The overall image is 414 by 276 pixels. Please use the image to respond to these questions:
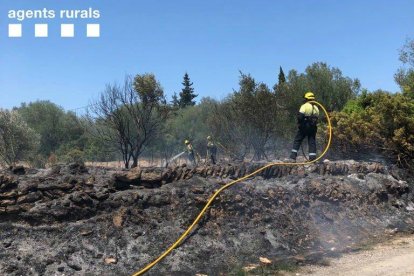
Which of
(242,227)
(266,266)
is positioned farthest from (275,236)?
(266,266)

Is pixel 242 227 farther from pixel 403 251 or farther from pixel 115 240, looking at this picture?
pixel 403 251

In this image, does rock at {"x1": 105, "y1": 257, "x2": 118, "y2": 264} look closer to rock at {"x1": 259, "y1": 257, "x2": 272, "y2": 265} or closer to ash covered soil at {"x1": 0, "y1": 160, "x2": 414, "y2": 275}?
ash covered soil at {"x1": 0, "y1": 160, "x2": 414, "y2": 275}

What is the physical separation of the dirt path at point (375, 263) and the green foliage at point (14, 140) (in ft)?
77.1

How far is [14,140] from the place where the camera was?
28.0 m

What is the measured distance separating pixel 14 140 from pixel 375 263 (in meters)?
25.9

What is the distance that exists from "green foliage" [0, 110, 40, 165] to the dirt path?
2350cm

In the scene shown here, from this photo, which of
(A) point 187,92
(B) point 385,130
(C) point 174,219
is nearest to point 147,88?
(B) point 385,130

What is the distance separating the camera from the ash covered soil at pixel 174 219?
627cm

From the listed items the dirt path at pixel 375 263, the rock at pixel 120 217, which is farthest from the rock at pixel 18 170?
the dirt path at pixel 375 263

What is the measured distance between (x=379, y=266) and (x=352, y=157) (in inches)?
314

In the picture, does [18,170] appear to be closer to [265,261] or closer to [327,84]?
[265,261]

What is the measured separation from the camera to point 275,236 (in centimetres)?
768

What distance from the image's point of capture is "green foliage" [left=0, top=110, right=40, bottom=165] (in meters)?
27.4

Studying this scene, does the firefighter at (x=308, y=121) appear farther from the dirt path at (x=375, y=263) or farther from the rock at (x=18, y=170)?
the rock at (x=18, y=170)
